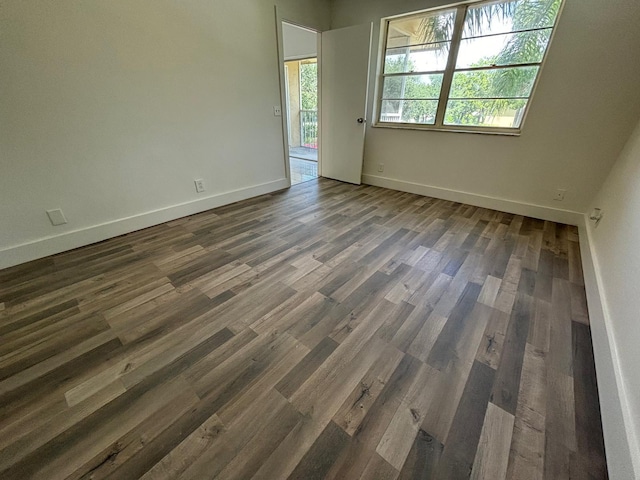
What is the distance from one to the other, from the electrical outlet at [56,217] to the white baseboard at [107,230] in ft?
0.33

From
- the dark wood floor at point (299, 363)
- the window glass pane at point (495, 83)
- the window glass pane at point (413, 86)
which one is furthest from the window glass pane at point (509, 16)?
the dark wood floor at point (299, 363)

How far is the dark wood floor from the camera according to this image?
3.10 feet

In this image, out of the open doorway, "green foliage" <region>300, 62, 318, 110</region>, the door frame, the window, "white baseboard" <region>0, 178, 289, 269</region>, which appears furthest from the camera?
"green foliage" <region>300, 62, 318, 110</region>

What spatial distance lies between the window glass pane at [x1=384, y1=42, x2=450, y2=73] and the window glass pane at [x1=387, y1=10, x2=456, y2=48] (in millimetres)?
59

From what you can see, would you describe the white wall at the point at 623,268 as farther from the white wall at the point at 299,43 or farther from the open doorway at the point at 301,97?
the white wall at the point at 299,43

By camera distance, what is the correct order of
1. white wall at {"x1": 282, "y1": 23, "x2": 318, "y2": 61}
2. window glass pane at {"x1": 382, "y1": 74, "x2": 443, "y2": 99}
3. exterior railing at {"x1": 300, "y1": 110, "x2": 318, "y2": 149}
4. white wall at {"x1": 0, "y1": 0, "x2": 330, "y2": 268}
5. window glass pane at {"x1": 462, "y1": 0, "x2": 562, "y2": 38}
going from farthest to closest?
exterior railing at {"x1": 300, "y1": 110, "x2": 318, "y2": 149}
white wall at {"x1": 282, "y1": 23, "x2": 318, "y2": 61}
window glass pane at {"x1": 382, "y1": 74, "x2": 443, "y2": 99}
window glass pane at {"x1": 462, "y1": 0, "x2": 562, "y2": 38}
white wall at {"x1": 0, "y1": 0, "x2": 330, "y2": 268}

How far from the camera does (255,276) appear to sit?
1.92m

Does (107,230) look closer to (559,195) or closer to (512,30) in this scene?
(512,30)

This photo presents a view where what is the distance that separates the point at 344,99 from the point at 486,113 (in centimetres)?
185

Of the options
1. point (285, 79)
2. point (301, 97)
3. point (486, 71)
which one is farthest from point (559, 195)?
point (301, 97)

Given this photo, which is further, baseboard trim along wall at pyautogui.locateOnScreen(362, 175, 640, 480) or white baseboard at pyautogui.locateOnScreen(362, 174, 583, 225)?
white baseboard at pyautogui.locateOnScreen(362, 174, 583, 225)

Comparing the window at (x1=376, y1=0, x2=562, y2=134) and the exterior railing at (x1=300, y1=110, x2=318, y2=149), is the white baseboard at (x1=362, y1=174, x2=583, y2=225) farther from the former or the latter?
the exterior railing at (x1=300, y1=110, x2=318, y2=149)

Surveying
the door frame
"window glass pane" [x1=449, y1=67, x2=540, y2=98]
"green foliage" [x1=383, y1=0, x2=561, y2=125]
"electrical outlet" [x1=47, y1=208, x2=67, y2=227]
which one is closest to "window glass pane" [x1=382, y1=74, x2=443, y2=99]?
"green foliage" [x1=383, y1=0, x2=561, y2=125]

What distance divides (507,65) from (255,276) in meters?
3.30
